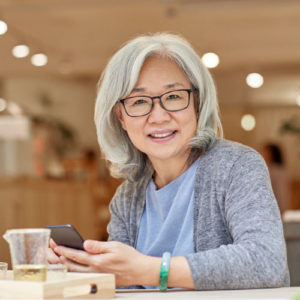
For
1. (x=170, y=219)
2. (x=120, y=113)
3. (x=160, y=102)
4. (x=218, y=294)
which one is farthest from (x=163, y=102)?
(x=218, y=294)

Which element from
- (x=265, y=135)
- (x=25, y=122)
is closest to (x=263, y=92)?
(x=265, y=135)

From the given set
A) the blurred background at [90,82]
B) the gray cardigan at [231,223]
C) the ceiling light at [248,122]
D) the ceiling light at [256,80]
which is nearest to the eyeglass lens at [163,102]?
the gray cardigan at [231,223]

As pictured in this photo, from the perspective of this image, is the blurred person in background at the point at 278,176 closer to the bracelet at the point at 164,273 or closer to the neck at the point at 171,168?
the neck at the point at 171,168

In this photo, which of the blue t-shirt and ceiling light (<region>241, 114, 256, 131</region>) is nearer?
the blue t-shirt

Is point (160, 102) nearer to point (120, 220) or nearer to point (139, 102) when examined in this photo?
point (139, 102)

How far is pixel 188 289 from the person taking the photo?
148 cm

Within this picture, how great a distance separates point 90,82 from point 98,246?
12.5 metres

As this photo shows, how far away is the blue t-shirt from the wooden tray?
0.40 meters

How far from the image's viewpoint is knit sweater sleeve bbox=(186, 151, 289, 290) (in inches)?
56.1

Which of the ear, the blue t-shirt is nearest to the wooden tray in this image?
the blue t-shirt

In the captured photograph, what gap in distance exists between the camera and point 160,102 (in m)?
1.77

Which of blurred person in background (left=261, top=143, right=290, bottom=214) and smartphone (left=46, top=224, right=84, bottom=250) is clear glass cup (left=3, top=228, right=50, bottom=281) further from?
blurred person in background (left=261, top=143, right=290, bottom=214)

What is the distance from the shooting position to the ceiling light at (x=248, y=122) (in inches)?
543

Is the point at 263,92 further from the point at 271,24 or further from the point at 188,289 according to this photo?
the point at 188,289
